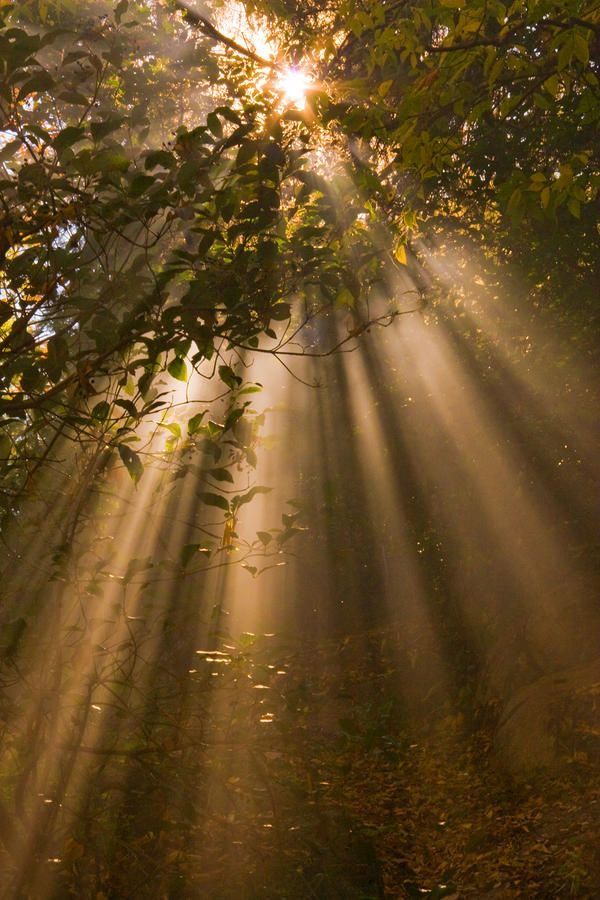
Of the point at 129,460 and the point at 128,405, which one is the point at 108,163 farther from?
the point at 129,460

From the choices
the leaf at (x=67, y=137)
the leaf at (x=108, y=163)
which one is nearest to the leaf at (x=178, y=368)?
the leaf at (x=108, y=163)

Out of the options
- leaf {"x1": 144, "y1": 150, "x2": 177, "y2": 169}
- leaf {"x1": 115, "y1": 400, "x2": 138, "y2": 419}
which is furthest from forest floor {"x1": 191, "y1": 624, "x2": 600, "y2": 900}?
leaf {"x1": 144, "y1": 150, "x2": 177, "y2": 169}

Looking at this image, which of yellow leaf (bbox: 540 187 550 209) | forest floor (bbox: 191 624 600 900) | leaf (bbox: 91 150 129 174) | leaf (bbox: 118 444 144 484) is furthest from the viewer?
forest floor (bbox: 191 624 600 900)

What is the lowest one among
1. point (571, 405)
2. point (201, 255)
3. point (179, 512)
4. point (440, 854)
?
point (440, 854)

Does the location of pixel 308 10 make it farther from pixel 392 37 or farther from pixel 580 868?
pixel 580 868

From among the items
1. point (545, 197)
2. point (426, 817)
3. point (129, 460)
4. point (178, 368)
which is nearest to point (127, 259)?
point (178, 368)

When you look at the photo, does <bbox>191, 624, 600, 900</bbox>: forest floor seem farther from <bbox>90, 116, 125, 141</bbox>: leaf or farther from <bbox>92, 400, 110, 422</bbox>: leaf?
<bbox>90, 116, 125, 141</bbox>: leaf

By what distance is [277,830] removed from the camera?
3893 millimetres

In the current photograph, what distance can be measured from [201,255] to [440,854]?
4186 mm

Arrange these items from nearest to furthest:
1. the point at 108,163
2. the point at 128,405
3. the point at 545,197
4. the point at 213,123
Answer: the point at 108,163, the point at 128,405, the point at 213,123, the point at 545,197

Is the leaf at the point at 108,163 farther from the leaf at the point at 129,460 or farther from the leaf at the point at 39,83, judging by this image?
the leaf at the point at 129,460

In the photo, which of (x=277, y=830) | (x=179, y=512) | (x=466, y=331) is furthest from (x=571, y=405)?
(x=277, y=830)

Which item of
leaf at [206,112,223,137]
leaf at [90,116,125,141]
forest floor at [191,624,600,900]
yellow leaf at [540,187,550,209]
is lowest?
forest floor at [191,624,600,900]

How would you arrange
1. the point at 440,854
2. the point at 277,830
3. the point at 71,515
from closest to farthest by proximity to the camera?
1. the point at 71,515
2. the point at 277,830
3. the point at 440,854
